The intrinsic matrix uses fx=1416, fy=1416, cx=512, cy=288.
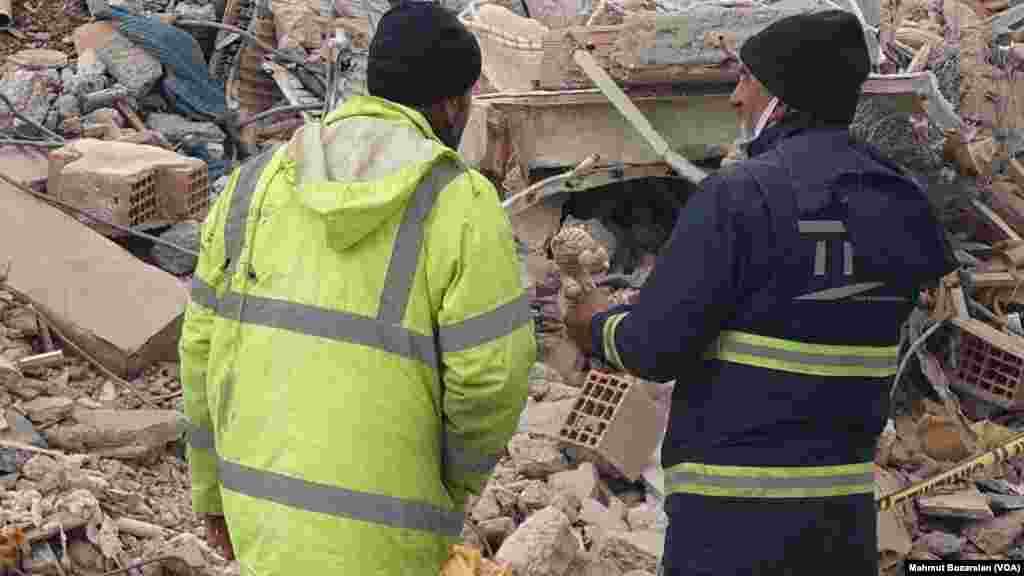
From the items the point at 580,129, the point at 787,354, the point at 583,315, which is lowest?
the point at 580,129

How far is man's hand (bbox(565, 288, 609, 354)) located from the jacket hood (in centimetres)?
69

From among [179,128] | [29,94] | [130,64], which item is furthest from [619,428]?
[130,64]

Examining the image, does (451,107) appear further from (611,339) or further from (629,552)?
(629,552)

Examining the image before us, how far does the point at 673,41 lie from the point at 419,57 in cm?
441

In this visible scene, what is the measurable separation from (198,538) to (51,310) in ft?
5.52

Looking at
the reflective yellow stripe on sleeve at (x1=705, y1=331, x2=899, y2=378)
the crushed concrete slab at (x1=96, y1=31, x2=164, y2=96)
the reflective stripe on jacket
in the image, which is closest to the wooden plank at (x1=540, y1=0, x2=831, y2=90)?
the crushed concrete slab at (x1=96, y1=31, x2=164, y2=96)

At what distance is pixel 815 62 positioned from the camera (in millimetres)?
3002

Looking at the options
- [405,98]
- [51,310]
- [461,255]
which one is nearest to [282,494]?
[461,255]

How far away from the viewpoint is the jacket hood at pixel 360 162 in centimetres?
260

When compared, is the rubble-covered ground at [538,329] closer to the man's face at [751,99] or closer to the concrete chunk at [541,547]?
the concrete chunk at [541,547]

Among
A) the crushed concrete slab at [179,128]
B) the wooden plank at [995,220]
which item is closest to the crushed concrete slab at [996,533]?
the wooden plank at [995,220]

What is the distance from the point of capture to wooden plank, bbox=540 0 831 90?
6938 millimetres

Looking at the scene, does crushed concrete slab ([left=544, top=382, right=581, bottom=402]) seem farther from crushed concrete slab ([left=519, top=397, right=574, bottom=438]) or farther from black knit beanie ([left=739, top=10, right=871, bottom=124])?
black knit beanie ([left=739, top=10, right=871, bottom=124])

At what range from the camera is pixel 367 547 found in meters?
2.65
